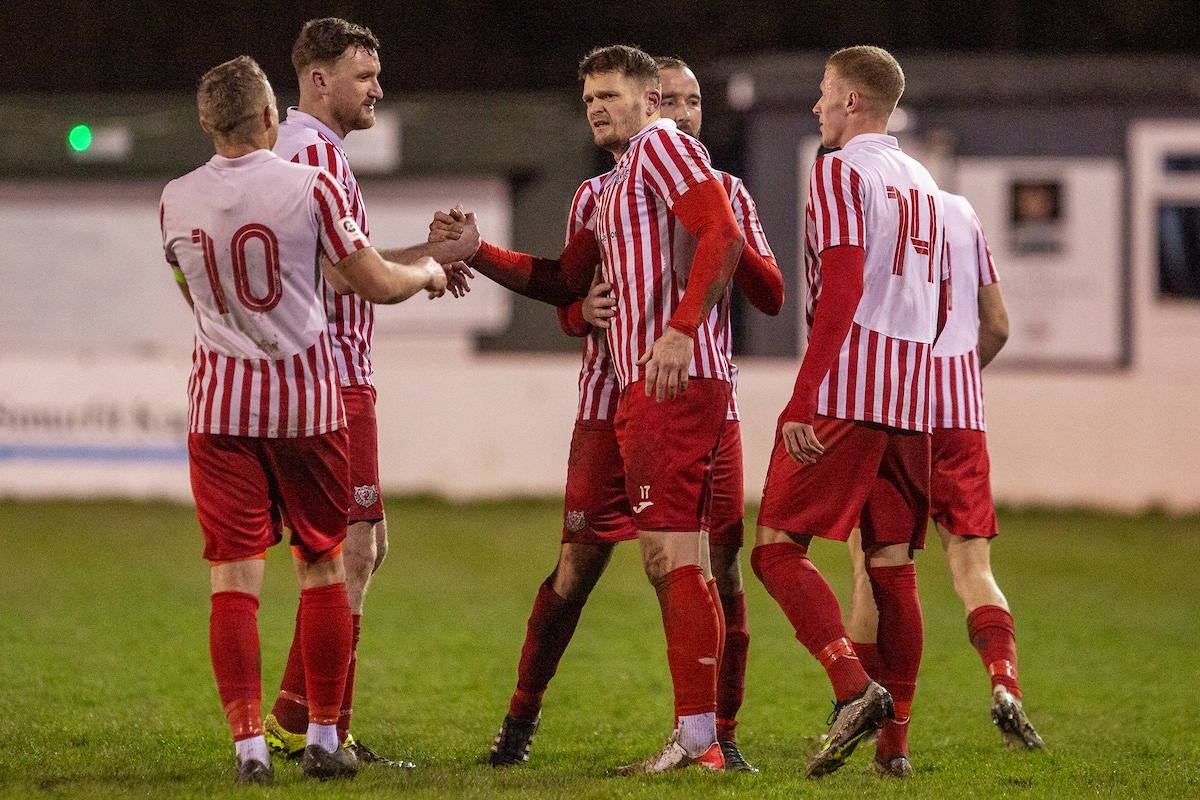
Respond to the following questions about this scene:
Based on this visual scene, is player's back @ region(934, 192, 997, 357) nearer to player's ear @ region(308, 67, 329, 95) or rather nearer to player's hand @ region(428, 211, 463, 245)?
player's hand @ region(428, 211, 463, 245)

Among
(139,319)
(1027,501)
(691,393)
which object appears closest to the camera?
(691,393)

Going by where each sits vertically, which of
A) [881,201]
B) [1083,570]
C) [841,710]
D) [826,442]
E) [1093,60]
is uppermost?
[1093,60]

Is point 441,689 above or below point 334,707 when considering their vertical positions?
below

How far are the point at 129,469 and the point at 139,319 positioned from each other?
3664 millimetres

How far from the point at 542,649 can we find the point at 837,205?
1.60m

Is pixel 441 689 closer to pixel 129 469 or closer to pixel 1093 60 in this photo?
pixel 129 469

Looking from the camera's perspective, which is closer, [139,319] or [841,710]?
[841,710]

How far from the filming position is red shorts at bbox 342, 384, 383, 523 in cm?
445

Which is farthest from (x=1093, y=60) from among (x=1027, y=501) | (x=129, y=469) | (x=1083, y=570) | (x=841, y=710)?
(x=841, y=710)

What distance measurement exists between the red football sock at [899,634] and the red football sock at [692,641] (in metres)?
0.55

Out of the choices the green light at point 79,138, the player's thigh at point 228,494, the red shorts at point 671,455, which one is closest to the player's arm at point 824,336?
the red shorts at point 671,455

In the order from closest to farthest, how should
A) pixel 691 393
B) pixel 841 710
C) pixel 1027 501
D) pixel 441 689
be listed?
pixel 841 710, pixel 691 393, pixel 441 689, pixel 1027 501

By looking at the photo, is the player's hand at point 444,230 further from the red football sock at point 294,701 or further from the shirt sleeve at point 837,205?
the red football sock at point 294,701

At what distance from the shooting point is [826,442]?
4.26 m
